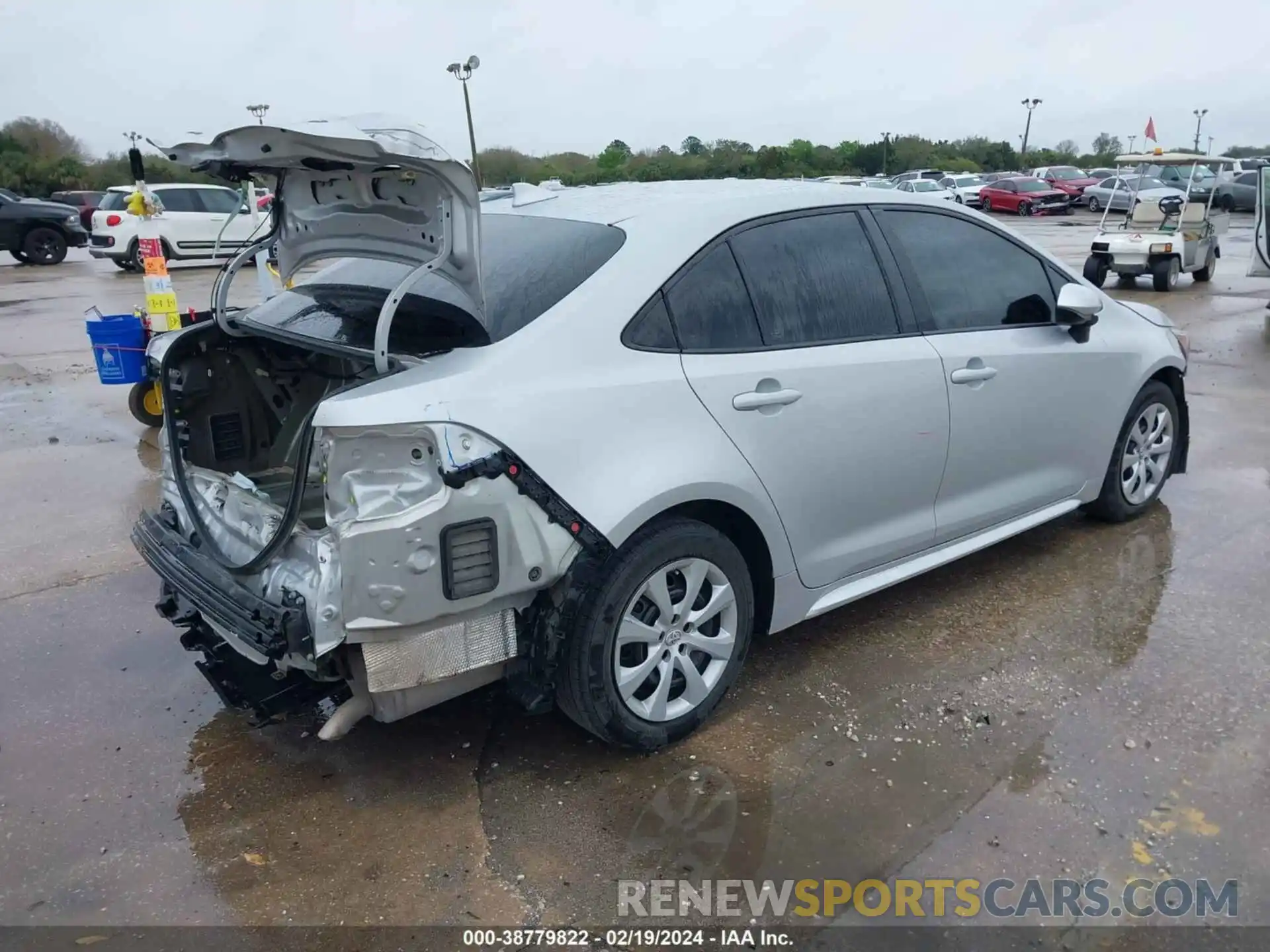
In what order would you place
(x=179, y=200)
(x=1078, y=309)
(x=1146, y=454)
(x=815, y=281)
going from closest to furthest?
(x=815, y=281) < (x=1078, y=309) < (x=1146, y=454) < (x=179, y=200)

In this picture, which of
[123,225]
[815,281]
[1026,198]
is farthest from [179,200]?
[1026,198]

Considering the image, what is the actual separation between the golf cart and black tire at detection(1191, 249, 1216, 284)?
0.01 metres

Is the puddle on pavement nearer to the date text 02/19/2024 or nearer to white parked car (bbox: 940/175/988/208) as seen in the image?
the date text 02/19/2024

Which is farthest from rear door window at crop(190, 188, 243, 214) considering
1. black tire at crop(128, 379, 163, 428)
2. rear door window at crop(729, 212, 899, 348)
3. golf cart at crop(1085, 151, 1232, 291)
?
rear door window at crop(729, 212, 899, 348)

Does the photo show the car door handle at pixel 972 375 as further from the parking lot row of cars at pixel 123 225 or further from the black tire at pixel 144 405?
the parking lot row of cars at pixel 123 225

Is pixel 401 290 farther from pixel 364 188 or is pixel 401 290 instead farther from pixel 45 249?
pixel 45 249

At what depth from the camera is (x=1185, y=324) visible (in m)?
10.9

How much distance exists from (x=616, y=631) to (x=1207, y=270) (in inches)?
571

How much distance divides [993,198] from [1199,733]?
3357 centimetres

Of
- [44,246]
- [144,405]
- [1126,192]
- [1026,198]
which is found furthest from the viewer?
[1026,198]

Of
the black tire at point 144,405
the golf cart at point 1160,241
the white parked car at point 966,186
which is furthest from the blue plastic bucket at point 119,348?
the white parked car at point 966,186

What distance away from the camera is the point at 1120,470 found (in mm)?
4691

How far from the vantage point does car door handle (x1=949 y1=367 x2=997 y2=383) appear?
368 cm

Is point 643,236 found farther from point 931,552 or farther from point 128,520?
point 128,520
